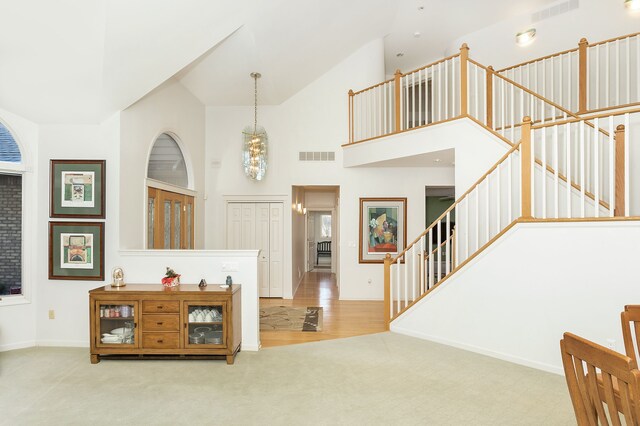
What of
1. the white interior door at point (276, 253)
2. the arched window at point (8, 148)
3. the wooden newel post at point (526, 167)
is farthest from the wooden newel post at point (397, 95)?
the arched window at point (8, 148)

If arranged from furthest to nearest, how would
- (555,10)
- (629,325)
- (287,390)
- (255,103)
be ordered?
(255,103) → (555,10) → (287,390) → (629,325)

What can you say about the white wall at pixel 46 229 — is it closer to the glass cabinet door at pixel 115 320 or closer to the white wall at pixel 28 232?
the white wall at pixel 28 232

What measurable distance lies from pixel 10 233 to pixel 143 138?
1.92 metres

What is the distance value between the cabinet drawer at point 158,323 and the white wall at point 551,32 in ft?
23.8

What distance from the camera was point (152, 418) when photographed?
2689mm

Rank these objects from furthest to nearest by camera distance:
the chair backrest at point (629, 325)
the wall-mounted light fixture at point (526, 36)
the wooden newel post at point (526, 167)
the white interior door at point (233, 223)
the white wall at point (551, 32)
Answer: the white interior door at point (233, 223), the wall-mounted light fixture at point (526, 36), the white wall at point (551, 32), the wooden newel post at point (526, 167), the chair backrest at point (629, 325)

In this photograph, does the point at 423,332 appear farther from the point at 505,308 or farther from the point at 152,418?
the point at 152,418

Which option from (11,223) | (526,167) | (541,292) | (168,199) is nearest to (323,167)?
(168,199)

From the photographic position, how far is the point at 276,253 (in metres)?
7.13

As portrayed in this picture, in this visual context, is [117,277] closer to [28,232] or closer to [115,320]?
[115,320]

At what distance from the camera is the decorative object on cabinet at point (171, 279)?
13.0 feet

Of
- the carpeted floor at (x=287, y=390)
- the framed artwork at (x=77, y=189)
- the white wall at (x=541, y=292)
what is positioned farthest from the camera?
the framed artwork at (x=77, y=189)

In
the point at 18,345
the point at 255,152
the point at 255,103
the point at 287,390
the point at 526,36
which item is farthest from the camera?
the point at 255,103

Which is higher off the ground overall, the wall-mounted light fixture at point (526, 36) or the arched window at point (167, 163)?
the wall-mounted light fixture at point (526, 36)
